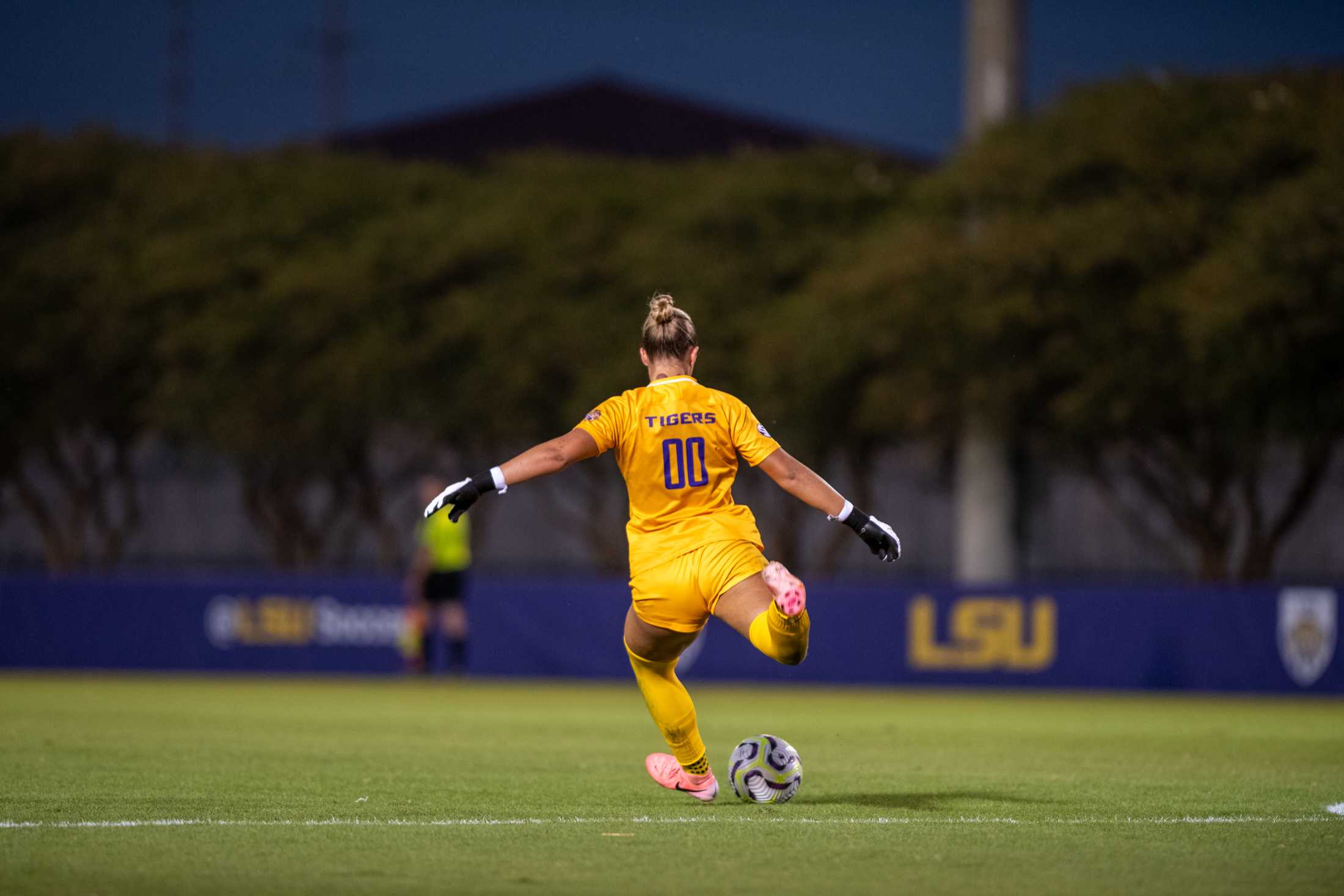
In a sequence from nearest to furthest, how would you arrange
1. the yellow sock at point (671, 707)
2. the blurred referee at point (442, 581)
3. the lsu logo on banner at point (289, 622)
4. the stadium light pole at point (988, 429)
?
the yellow sock at point (671, 707) → the blurred referee at point (442, 581) → the lsu logo on banner at point (289, 622) → the stadium light pole at point (988, 429)

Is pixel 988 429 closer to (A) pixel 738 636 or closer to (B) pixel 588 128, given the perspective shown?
(A) pixel 738 636

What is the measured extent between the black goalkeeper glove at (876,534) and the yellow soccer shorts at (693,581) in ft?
1.58

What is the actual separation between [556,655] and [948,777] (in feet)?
44.4

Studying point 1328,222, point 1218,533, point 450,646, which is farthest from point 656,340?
point 1218,533

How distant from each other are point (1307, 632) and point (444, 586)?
10.1m

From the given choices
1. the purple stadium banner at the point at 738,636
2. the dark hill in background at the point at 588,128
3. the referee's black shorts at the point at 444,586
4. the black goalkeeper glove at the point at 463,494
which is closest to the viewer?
the black goalkeeper glove at the point at 463,494

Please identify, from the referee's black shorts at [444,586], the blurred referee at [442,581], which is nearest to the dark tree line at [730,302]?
the blurred referee at [442,581]

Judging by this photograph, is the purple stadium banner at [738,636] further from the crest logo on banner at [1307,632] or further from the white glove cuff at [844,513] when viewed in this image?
the white glove cuff at [844,513]

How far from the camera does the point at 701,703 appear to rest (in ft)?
65.5

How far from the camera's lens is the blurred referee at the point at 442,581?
2369 centimetres

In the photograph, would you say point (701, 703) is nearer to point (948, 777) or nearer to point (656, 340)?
point (948, 777)

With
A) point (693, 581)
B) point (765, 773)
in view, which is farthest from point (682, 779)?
point (693, 581)

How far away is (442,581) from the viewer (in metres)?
23.9

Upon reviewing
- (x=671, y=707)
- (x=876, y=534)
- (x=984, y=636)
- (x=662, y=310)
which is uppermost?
(x=662, y=310)
